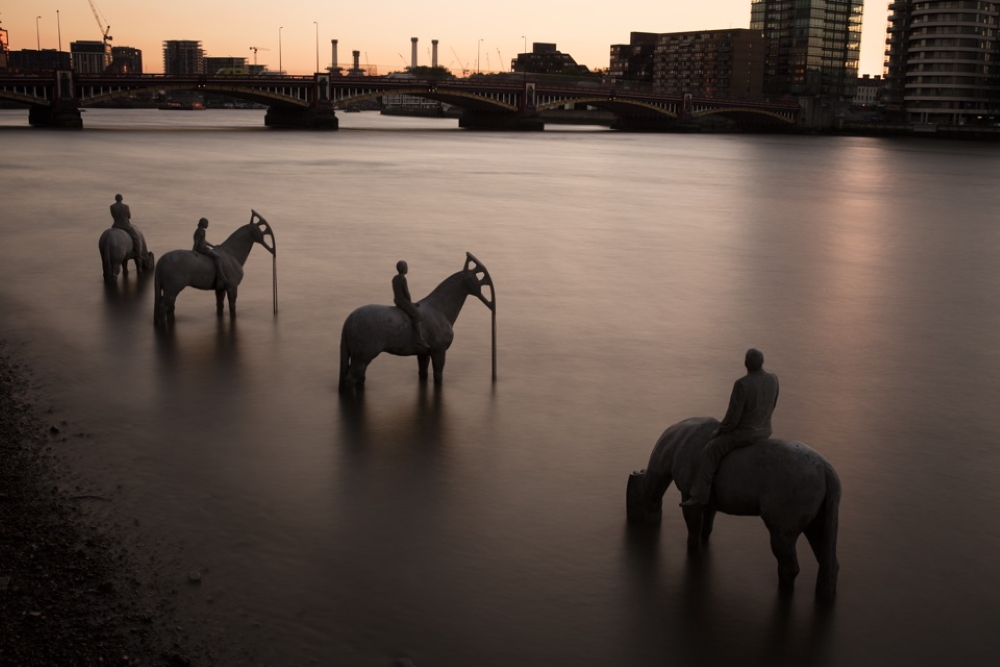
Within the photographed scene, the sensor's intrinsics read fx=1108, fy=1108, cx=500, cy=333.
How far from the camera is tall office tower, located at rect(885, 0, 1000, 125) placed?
391ft

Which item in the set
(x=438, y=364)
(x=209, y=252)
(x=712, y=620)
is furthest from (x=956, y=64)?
(x=712, y=620)

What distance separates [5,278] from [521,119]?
89.5 meters

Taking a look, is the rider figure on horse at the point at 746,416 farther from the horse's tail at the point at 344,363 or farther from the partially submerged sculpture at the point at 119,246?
the partially submerged sculpture at the point at 119,246

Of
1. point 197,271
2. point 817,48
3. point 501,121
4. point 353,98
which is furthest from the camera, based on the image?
point 817,48

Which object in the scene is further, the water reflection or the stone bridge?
the stone bridge

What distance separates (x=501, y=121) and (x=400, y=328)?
3884 inches

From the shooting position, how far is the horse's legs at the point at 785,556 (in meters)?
6.13

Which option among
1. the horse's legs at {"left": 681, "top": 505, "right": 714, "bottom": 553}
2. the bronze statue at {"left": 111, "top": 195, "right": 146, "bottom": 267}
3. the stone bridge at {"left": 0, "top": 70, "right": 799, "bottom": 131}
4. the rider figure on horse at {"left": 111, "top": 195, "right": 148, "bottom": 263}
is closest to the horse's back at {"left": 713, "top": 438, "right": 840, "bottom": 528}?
the horse's legs at {"left": 681, "top": 505, "right": 714, "bottom": 553}

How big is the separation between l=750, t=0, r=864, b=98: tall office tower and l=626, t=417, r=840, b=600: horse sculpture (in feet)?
638

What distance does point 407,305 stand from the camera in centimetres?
966

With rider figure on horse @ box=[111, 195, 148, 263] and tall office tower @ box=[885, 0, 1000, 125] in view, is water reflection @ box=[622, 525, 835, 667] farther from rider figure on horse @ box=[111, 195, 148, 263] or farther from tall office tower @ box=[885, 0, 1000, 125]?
tall office tower @ box=[885, 0, 1000, 125]

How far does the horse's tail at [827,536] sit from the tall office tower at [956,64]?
12461cm

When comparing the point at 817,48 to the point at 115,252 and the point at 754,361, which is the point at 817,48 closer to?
the point at 115,252

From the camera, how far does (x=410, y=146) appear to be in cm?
6612
